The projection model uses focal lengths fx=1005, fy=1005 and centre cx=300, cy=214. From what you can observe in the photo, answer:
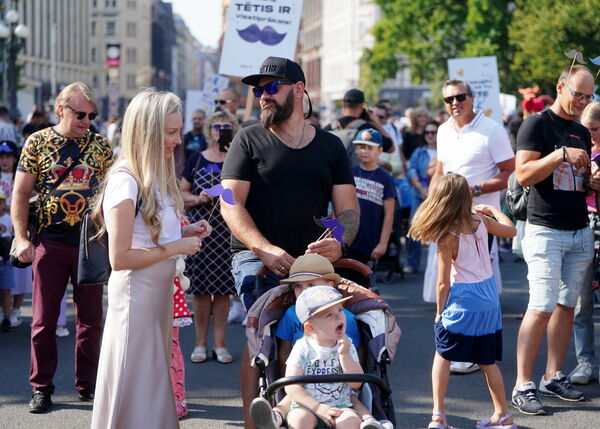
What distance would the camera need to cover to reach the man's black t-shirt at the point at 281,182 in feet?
16.9

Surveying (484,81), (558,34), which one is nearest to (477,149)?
(484,81)

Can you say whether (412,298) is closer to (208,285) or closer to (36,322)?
(208,285)

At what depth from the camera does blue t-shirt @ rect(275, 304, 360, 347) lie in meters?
4.59

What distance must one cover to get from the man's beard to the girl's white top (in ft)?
2.15

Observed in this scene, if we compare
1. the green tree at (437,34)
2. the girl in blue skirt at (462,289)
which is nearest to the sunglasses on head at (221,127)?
the girl in blue skirt at (462,289)

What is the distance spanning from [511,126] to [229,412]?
27.2 feet

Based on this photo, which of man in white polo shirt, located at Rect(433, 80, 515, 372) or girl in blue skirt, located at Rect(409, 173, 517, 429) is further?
man in white polo shirt, located at Rect(433, 80, 515, 372)

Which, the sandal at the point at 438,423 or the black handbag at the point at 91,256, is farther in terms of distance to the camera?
the sandal at the point at 438,423

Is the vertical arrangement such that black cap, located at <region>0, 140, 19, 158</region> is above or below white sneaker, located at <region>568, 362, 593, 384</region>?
above

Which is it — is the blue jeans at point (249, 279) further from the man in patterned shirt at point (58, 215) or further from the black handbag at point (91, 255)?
the man in patterned shirt at point (58, 215)

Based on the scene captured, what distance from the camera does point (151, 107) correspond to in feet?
15.7

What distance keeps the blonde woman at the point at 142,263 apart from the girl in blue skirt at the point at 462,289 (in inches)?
58.8

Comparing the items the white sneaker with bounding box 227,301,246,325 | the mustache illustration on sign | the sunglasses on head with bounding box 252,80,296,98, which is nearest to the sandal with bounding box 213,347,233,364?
the white sneaker with bounding box 227,301,246,325

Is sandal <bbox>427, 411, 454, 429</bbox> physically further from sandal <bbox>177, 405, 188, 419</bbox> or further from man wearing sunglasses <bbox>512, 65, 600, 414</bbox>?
sandal <bbox>177, 405, 188, 419</bbox>
